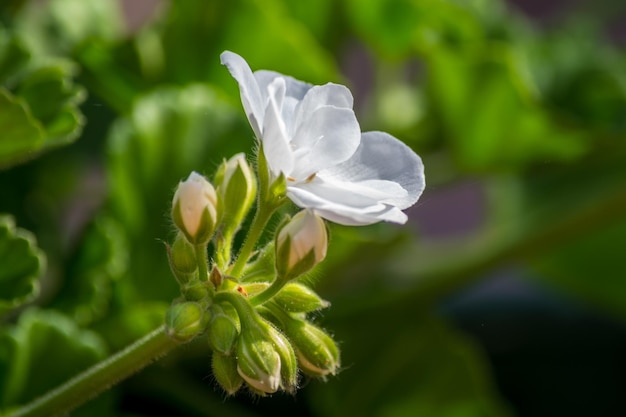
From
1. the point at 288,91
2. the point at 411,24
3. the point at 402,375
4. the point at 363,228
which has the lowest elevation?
the point at 402,375

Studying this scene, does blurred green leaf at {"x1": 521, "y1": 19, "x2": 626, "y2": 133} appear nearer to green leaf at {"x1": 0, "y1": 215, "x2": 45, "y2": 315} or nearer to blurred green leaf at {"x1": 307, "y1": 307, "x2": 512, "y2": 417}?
blurred green leaf at {"x1": 307, "y1": 307, "x2": 512, "y2": 417}

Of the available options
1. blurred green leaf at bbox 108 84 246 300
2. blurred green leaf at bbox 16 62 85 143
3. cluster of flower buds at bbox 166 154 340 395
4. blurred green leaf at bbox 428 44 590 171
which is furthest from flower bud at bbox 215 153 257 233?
blurred green leaf at bbox 428 44 590 171

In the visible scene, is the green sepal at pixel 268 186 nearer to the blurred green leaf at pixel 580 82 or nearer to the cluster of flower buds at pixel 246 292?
the cluster of flower buds at pixel 246 292

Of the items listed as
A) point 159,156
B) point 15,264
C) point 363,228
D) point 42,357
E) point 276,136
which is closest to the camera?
point 276,136

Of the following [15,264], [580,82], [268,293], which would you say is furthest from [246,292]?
[580,82]

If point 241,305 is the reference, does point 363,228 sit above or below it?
below

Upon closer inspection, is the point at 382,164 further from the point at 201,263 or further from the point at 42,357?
the point at 42,357

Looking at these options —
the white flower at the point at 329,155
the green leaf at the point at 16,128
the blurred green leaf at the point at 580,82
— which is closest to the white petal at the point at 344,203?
the white flower at the point at 329,155
